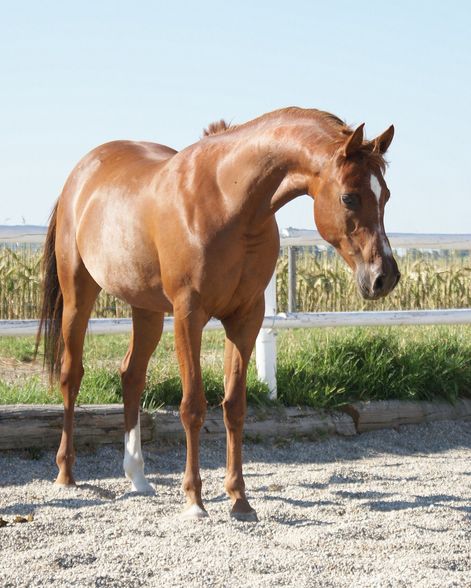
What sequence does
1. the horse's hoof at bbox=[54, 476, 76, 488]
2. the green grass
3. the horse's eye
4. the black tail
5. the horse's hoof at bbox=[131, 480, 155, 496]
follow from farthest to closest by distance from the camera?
1. the green grass
2. the black tail
3. the horse's hoof at bbox=[54, 476, 76, 488]
4. the horse's hoof at bbox=[131, 480, 155, 496]
5. the horse's eye

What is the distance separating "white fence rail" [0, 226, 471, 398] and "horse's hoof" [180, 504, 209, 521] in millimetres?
2223

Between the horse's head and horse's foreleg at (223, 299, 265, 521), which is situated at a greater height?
the horse's head

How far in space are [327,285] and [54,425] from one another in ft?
23.5

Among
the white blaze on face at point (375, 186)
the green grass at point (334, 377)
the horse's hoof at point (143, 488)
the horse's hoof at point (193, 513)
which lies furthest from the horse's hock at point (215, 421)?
the white blaze on face at point (375, 186)

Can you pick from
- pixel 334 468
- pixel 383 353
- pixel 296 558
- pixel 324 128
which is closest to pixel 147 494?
pixel 334 468

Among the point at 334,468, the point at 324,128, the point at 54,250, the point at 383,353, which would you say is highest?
the point at 324,128

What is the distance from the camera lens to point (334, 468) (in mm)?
5707

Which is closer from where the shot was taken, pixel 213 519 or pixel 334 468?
pixel 213 519

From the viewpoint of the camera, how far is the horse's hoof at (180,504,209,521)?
4.34 meters

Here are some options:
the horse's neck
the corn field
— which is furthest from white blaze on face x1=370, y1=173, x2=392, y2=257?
the corn field

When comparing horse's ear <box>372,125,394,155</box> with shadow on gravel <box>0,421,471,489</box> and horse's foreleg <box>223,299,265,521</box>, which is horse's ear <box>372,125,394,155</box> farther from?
shadow on gravel <box>0,421,471,489</box>

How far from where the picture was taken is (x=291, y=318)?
704cm

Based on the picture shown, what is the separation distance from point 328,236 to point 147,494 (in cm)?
186

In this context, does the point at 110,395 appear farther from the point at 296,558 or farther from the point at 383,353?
the point at 296,558
